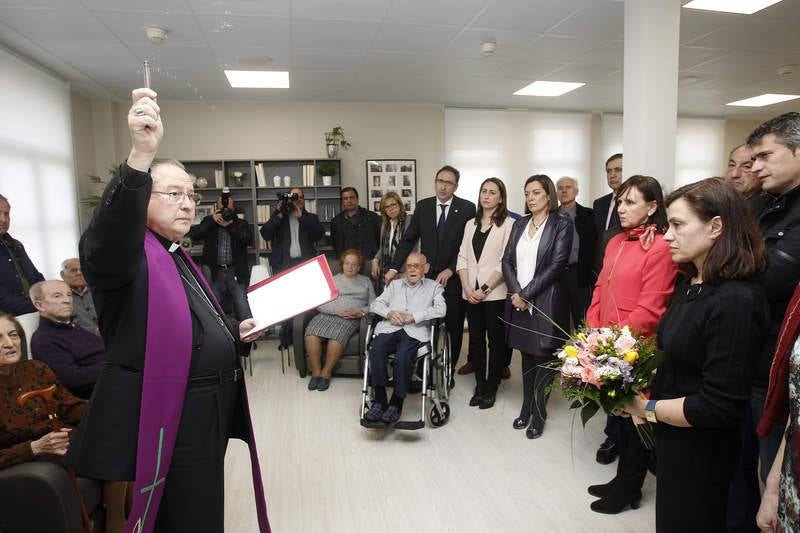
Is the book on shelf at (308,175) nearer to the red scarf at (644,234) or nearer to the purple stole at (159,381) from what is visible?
the red scarf at (644,234)

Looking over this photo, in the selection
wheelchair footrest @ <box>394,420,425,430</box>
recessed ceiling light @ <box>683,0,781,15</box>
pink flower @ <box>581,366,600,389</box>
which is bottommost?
wheelchair footrest @ <box>394,420,425,430</box>

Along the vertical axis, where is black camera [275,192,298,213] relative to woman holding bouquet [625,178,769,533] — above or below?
above

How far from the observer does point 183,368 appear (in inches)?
48.2

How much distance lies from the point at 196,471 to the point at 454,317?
2.92 metres

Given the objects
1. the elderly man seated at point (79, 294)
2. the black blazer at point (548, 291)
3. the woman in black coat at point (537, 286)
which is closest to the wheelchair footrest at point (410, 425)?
the woman in black coat at point (537, 286)


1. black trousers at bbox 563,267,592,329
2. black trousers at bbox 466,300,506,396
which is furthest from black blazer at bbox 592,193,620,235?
black trousers at bbox 466,300,506,396

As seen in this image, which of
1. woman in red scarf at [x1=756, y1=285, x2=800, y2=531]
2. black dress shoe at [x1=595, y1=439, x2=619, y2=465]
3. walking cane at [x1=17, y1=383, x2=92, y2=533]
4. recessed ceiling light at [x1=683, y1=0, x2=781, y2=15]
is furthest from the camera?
recessed ceiling light at [x1=683, y1=0, x2=781, y2=15]

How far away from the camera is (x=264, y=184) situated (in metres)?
6.47

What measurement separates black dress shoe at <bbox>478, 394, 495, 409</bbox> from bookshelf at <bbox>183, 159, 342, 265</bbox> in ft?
10.6

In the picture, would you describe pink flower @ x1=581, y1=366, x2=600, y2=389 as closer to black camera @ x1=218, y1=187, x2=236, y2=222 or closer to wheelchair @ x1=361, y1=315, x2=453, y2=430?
wheelchair @ x1=361, y1=315, x2=453, y2=430

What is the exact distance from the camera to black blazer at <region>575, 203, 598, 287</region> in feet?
12.5

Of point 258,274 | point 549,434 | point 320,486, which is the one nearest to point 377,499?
point 320,486

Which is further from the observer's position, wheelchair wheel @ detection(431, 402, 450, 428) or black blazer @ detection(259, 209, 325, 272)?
black blazer @ detection(259, 209, 325, 272)

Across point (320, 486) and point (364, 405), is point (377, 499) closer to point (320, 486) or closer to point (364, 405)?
point (320, 486)
